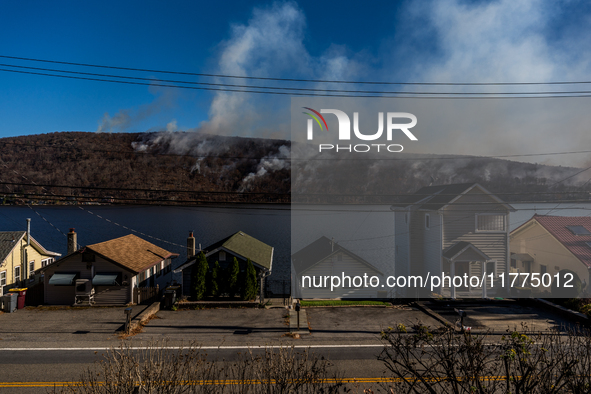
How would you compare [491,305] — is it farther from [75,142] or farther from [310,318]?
[75,142]

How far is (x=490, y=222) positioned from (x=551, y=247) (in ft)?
29.2

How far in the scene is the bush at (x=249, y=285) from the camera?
21594 mm

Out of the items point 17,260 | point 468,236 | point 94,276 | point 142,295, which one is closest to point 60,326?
point 94,276

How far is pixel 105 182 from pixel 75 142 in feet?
129

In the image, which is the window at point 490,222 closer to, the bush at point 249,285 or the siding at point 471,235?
the siding at point 471,235

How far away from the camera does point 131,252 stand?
25.4 m

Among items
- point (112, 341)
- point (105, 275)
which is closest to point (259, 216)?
point (105, 275)

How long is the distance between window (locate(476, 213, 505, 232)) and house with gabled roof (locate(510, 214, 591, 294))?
18.0 ft

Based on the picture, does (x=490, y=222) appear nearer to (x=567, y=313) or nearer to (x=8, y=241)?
(x=567, y=313)

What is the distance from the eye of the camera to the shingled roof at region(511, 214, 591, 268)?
82.4ft

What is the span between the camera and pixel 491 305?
70.5 ft

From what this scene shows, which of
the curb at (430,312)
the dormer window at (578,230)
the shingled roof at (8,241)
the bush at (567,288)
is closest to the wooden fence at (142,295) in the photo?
the shingled roof at (8,241)

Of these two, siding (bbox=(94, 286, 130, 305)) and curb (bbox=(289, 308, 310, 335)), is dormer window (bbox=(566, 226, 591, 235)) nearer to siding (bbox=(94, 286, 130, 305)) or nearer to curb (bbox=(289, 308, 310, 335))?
curb (bbox=(289, 308, 310, 335))

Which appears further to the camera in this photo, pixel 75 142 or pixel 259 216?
pixel 75 142
